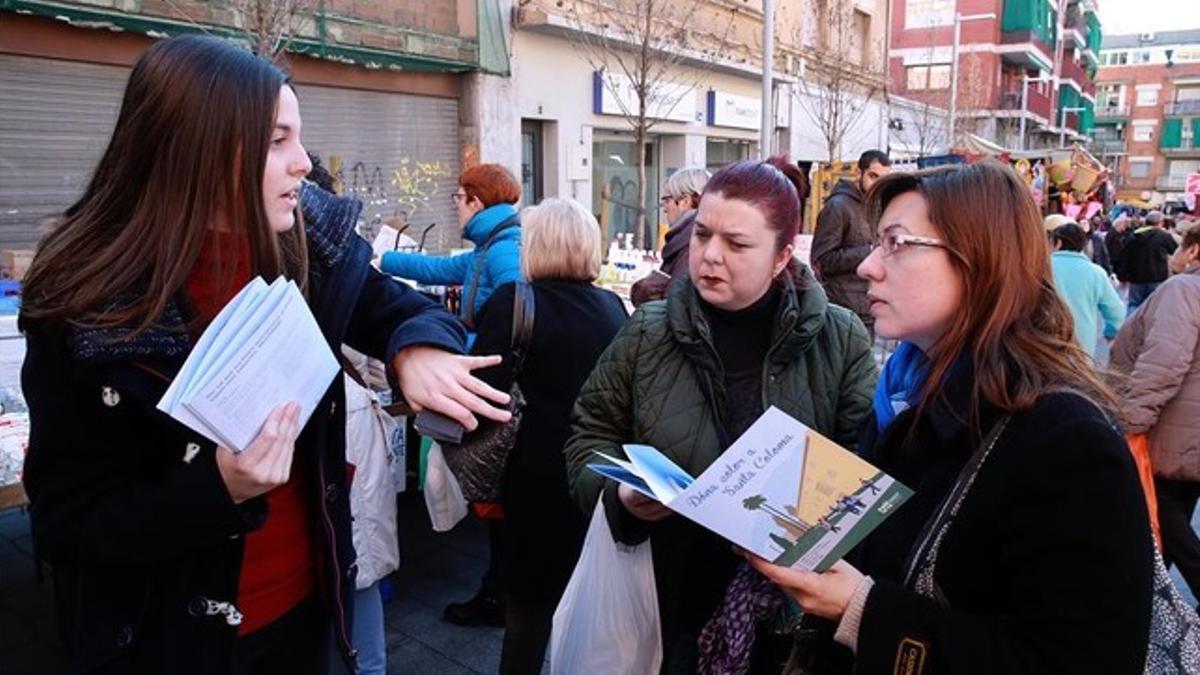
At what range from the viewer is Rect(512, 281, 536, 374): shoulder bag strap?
9.41 ft

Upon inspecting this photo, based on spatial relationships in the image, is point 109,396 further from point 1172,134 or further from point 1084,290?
point 1172,134

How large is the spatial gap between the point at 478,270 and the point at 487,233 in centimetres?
21

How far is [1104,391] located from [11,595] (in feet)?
16.4

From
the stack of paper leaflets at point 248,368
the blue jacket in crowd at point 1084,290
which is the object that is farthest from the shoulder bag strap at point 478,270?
the blue jacket in crowd at point 1084,290

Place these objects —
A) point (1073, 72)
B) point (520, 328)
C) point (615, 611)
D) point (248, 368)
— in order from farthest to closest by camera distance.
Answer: point (1073, 72) < point (520, 328) < point (615, 611) < point (248, 368)

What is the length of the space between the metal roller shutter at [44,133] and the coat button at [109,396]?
6.85m

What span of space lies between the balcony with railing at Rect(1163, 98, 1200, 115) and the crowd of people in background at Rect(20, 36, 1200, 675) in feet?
292

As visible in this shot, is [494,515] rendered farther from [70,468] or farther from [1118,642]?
[1118,642]

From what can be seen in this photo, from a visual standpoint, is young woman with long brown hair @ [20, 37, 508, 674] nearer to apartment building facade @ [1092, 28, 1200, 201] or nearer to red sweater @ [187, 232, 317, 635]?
red sweater @ [187, 232, 317, 635]

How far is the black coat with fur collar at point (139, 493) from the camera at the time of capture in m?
1.32

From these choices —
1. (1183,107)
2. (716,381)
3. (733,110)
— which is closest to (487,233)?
(716,381)

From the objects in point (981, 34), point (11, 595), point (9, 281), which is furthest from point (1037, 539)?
point (981, 34)

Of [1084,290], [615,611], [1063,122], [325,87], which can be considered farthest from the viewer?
[1063,122]

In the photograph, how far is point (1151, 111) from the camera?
74.0 meters
